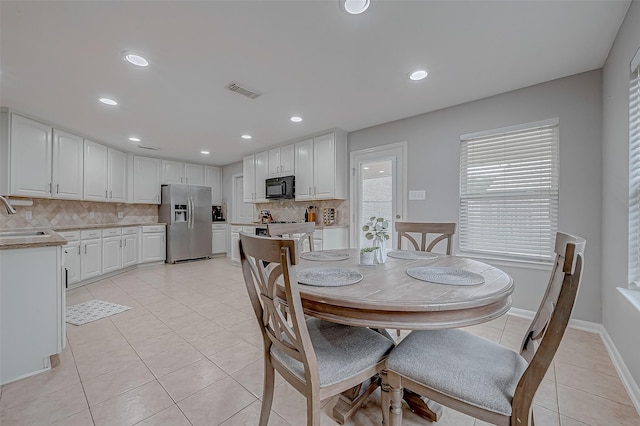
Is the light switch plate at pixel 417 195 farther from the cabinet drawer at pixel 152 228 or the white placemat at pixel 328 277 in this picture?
the cabinet drawer at pixel 152 228

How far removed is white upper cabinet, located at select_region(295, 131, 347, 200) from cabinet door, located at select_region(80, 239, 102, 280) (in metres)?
3.32

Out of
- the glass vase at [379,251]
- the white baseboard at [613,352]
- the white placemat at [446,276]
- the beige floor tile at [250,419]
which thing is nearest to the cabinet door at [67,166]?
the beige floor tile at [250,419]

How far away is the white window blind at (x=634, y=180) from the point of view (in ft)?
5.79

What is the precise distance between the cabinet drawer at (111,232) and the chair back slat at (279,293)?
4486 mm

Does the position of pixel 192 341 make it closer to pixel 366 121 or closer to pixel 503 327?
pixel 503 327

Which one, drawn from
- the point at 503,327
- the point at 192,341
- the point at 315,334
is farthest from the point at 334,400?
the point at 503,327

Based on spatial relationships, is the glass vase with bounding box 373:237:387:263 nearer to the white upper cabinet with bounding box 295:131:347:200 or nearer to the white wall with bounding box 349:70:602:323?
the white wall with bounding box 349:70:602:323

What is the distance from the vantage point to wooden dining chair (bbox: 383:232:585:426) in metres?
0.85

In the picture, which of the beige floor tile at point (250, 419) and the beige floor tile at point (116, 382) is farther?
Result: the beige floor tile at point (116, 382)

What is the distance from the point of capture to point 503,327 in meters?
2.57

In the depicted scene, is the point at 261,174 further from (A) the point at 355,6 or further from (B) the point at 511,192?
(B) the point at 511,192

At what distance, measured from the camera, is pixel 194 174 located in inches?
256

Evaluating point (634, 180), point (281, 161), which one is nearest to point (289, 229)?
point (634, 180)

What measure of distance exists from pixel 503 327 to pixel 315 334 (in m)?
2.21
